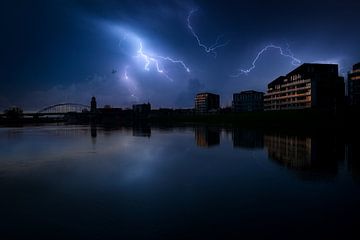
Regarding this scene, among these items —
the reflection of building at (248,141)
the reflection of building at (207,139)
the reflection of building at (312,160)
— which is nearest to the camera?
the reflection of building at (312,160)

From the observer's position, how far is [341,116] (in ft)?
205

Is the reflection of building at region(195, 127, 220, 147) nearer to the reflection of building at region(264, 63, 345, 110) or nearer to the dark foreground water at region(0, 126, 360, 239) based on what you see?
the dark foreground water at region(0, 126, 360, 239)

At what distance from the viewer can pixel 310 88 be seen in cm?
11406

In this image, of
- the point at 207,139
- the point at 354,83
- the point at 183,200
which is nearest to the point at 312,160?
the point at 183,200

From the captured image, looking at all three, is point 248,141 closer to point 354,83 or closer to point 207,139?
point 207,139

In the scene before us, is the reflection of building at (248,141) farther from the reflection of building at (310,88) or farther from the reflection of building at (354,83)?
the reflection of building at (354,83)

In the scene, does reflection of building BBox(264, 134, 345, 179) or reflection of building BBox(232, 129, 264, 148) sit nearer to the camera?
reflection of building BBox(264, 134, 345, 179)

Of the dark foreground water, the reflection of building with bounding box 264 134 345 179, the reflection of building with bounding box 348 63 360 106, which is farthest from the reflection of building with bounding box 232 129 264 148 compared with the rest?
the reflection of building with bounding box 348 63 360 106

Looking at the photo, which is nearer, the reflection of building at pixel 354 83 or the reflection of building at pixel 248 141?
the reflection of building at pixel 248 141

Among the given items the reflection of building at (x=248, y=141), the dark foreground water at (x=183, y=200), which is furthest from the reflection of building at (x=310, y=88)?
the dark foreground water at (x=183, y=200)

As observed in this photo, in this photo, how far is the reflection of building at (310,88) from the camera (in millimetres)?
110750

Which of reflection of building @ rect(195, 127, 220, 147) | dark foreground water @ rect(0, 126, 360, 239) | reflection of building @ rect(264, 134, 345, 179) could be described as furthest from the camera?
reflection of building @ rect(195, 127, 220, 147)

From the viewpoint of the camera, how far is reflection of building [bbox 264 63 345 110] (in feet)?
363

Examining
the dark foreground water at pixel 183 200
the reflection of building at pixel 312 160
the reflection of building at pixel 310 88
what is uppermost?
the reflection of building at pixel 310 88
